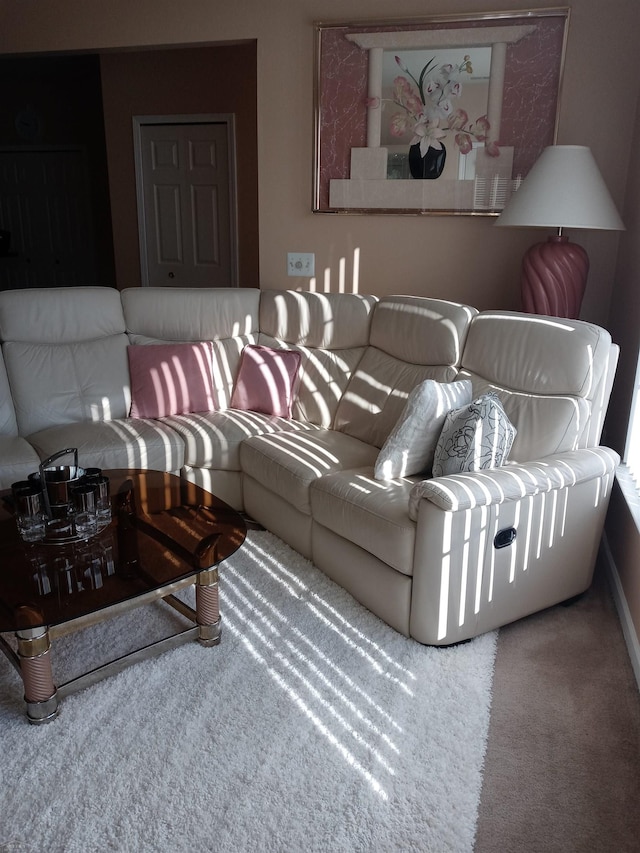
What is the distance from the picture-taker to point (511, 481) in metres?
2.15

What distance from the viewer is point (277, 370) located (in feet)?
11.6

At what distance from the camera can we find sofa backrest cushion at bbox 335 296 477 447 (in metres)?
2.93

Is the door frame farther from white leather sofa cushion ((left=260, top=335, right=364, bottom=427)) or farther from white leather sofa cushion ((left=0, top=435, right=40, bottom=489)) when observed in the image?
white leather sofa cushion ((left=0, top=435, right=40, bottom=489))

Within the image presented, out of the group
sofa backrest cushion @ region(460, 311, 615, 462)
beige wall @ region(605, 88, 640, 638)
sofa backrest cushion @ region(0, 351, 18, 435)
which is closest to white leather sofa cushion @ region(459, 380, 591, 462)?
sofa backrest cushion @ region(460, 311, 615, 462)

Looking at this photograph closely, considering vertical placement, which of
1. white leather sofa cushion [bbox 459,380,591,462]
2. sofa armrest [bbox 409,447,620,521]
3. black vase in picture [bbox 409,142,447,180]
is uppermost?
black vase in picture [bbox 409,142,447,180]

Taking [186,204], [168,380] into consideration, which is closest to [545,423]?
[168,380]

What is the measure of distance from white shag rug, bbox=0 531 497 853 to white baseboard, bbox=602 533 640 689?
17.5 inches

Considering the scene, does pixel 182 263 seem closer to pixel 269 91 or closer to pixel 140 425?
pixel 269 91

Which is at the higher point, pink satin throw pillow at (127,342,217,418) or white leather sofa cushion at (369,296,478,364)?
white leather sofa cushion at (369,296,478,364)

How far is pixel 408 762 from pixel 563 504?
40.3 inches

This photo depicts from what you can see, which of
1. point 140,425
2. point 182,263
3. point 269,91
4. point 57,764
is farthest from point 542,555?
point 182,263

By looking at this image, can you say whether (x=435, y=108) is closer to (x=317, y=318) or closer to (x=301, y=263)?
(x=301, y=263)

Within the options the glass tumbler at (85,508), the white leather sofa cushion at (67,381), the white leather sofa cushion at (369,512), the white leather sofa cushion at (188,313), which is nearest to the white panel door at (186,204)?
the white leather sofa cushion at (188,313)

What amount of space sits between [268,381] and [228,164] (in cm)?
243
